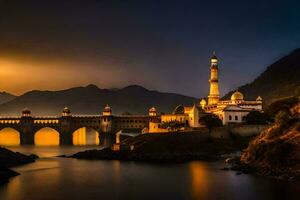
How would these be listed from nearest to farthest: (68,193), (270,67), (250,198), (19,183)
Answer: (250,198), (68,193), (19,183), (270,67)

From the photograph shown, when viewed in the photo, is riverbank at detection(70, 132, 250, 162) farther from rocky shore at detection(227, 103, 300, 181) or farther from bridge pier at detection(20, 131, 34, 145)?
bridge pier at detection(20, 131, 34, 145)

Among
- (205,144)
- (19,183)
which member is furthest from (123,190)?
(205,144)

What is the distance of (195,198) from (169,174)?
49.4 feet

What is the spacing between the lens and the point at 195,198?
48469 mm

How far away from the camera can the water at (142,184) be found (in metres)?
49.8

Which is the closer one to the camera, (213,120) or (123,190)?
(123,190)

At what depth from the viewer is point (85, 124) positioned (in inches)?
5960

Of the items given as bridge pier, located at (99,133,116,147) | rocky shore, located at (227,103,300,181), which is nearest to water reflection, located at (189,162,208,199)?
rocky shore, located at (227,103,300,181)

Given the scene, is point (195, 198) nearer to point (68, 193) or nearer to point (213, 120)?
point (68, 193)

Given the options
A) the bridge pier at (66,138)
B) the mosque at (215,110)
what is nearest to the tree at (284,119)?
the mosque at (215,110)

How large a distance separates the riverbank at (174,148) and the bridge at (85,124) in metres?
55.0

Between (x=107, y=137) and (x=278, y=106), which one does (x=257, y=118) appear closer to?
(x=278, y=106)

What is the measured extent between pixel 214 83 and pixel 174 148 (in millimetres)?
31932

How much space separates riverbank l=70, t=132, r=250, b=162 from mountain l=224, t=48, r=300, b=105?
57.7m
